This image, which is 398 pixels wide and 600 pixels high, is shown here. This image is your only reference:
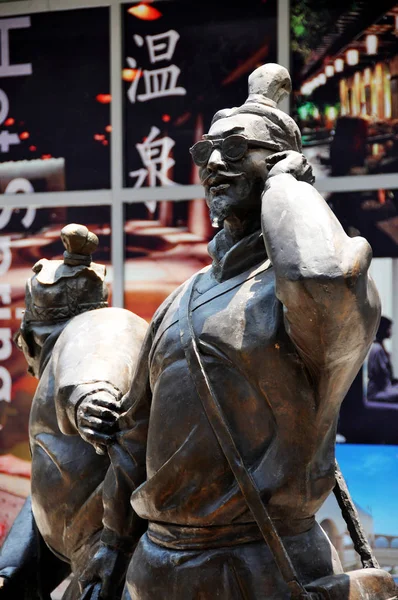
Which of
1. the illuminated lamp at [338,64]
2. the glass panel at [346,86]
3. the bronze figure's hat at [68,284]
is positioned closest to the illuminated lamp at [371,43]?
the glass panel at [346,86]

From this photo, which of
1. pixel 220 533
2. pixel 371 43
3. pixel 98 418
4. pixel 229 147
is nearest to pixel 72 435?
pixel 98 418

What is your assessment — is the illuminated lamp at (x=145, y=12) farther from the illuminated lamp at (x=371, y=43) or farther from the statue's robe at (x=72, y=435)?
the statue's robe at (x=72, y=435)

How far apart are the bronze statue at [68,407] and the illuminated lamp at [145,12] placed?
2.26 m

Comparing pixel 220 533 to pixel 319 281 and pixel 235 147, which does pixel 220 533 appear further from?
pixel 235 147

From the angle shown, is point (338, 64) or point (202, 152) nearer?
point (202, 152)

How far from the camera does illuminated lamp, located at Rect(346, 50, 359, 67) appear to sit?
517 cm

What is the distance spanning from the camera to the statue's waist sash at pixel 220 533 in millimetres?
2559

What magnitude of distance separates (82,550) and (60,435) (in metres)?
0.35

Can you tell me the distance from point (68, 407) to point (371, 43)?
279 centimetres

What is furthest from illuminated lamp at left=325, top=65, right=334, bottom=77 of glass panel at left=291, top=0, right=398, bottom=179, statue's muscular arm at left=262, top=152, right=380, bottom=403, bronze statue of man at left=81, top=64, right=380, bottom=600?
statue's muscular arm at left=262, top=152, right=380, bottom=403

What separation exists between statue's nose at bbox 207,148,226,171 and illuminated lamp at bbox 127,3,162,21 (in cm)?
304

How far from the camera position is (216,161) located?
8.76ft

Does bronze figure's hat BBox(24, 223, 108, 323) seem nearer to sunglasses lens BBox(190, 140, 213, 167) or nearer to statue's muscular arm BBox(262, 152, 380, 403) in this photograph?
sunglasses lens BBox(190, 140, 213, 167)

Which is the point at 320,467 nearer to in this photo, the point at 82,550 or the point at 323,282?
the point at 323,282
